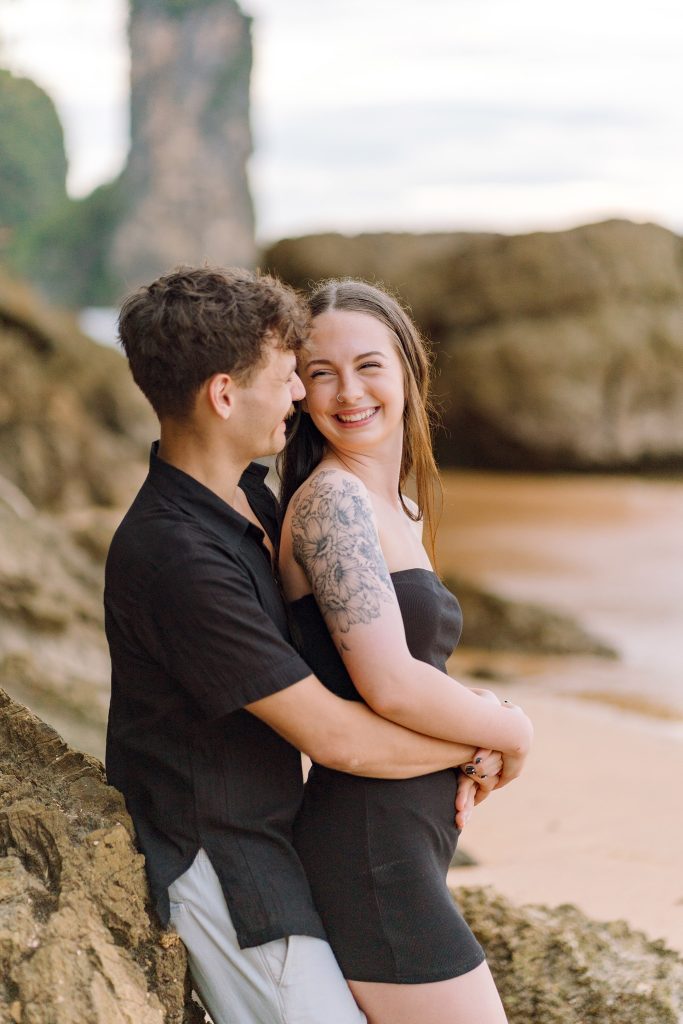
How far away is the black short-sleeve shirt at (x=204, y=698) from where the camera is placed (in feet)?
6.63

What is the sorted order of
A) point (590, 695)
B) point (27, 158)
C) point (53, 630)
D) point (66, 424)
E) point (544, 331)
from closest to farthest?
point (53, 630), point (590, 695), point (66, 424), point (544, 331), point (27, 158)

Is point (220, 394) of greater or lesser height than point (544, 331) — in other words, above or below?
above

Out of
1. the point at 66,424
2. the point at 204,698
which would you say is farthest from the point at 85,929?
the point at 66,424

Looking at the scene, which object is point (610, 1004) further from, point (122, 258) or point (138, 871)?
point (122, 258)

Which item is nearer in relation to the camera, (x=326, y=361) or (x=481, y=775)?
(x=481, y=775)

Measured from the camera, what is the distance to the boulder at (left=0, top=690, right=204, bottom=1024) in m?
2.03

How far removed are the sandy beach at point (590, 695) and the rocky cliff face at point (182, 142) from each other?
105ft

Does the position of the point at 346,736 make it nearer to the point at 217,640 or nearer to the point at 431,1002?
the point at 217,640

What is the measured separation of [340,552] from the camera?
7.41 feet

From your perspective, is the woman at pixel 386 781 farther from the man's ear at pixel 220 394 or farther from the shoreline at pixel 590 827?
the shoreline at pixel 590 827

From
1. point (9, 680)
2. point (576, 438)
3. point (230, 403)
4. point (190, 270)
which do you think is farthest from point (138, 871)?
point (576, 438)

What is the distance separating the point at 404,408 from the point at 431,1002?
126cm

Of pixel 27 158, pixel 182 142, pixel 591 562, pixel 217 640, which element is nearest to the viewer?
pixel 217 640

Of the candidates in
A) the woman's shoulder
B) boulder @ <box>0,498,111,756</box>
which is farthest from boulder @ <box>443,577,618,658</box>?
the woman's shoulder
